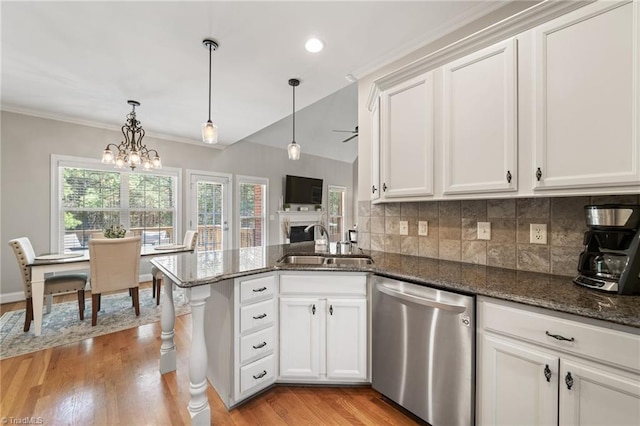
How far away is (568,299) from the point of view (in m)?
1.12

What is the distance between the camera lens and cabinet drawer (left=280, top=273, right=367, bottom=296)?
1.86m

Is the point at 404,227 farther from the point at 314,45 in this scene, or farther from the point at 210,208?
the point at 210,208

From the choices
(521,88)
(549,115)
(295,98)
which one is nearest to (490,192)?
(549,115)

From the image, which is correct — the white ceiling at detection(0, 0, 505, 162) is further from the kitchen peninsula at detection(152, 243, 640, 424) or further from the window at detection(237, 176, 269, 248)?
the window at detection(237, 176, 269, 248)

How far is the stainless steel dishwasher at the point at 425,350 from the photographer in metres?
1.37

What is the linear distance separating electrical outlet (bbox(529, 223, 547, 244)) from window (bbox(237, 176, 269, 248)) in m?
5.11

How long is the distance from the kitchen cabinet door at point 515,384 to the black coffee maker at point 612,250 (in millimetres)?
457

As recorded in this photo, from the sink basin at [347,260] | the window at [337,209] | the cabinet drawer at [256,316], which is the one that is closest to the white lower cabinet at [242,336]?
the cabinet drawer at [256,316]

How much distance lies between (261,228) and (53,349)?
13.4 ft

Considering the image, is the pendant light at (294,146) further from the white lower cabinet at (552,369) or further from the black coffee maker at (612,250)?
the black coffee maker at (612,250)

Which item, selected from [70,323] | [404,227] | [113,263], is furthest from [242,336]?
[70,323]

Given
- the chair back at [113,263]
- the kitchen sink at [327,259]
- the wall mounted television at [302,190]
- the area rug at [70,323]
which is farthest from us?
the wall mounted television at [302,190]

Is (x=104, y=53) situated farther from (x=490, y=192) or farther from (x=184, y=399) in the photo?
(x=490, y=192)

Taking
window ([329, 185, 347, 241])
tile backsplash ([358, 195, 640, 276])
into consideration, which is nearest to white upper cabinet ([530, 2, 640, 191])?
tile backsplash ([358, 195, 640, 276])
